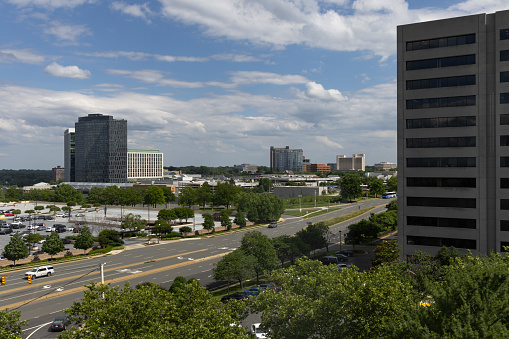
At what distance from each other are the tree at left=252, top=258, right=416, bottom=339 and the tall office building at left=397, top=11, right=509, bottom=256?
98.1 ft

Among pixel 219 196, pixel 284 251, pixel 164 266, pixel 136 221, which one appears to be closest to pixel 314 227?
pixel 284 251

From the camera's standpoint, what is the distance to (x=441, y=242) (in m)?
50.2

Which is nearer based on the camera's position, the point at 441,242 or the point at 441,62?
the point at 441,242

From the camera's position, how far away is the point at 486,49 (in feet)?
158

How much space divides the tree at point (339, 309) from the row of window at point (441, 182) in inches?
1203

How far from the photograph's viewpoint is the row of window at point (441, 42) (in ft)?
161

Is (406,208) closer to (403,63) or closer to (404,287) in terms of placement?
(403,63)

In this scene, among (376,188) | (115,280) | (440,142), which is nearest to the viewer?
(440,142)

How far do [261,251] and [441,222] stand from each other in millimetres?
25154

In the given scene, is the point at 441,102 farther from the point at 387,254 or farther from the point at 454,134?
the point at 387,254

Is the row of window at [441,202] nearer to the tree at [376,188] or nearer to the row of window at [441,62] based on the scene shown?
the row of window at [441,62]

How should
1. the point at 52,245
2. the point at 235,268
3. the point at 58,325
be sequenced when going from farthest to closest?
the point at 52,245 < the point at 235,268 < the point at 58,325

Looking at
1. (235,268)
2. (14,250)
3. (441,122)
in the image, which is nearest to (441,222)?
(441,122)

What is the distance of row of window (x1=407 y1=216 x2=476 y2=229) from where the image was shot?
48906 millimetres
